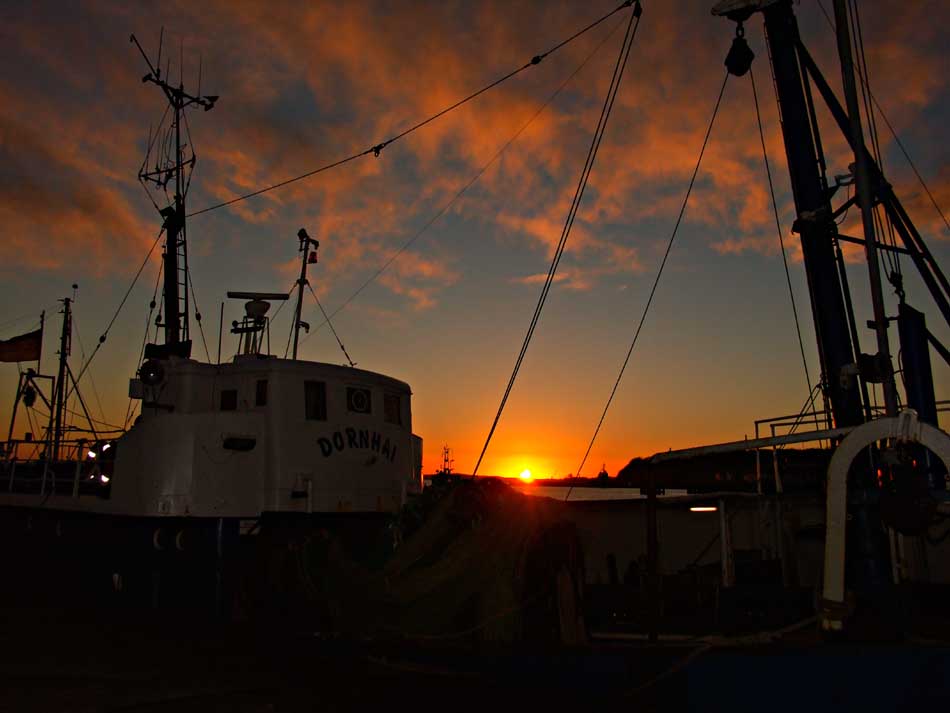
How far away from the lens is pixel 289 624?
1318 centimetres

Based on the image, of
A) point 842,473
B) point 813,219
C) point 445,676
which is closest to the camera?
point 842,473

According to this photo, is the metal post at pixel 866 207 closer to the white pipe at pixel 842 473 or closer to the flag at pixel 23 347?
the white pipe at pixel 842 473

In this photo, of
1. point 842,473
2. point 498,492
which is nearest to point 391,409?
point 498,492

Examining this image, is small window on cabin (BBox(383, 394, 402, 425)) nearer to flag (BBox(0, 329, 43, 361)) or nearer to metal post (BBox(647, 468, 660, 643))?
metal post (BBox(647, 468, 660, 643))

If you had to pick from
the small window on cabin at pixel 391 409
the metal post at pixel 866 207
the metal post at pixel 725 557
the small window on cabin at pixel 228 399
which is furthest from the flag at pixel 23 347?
the metal post at pixel 866 207

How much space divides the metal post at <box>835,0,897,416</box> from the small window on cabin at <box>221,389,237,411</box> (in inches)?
484

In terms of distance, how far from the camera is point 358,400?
56.9ft

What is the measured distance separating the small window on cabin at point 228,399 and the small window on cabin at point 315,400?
1.53m

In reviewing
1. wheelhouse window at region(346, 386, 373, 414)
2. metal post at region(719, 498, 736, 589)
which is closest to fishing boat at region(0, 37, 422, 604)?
wheelhouse window at region(346, 386, 373, 414)

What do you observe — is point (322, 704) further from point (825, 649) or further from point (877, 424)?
point (877, 424)

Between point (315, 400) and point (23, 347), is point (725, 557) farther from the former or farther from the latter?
point (23, 347)

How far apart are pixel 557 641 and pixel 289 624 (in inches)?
223

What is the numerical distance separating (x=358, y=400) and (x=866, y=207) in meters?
11.0

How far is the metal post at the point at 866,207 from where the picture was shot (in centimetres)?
931
